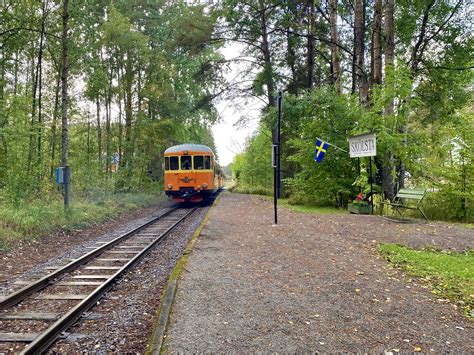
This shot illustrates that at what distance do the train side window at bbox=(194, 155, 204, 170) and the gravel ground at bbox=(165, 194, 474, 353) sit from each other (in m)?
8.54

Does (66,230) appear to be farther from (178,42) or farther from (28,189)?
(178,42)

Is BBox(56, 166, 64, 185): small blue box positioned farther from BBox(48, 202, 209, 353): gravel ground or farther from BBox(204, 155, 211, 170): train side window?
BBox(204, 155, 211, 170): train side window

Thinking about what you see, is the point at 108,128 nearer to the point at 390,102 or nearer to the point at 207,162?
the point at 207,162

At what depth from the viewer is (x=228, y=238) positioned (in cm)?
764

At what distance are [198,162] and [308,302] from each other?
1211 centimetres

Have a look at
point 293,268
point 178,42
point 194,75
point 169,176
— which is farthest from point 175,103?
point 293,268

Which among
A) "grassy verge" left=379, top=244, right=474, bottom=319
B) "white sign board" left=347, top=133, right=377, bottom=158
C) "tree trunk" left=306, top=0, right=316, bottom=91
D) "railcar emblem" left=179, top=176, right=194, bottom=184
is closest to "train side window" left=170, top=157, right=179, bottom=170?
"railcar emblem" left=179, top=176, right=194, bottom=184

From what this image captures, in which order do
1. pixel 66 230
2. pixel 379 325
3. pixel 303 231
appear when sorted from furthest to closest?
pixel 66 230
pixel 303 231
pixel 379 325

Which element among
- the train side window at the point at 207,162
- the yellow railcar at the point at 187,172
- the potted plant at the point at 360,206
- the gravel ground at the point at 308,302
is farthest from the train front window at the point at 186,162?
the gravel ground at the point at 308,302

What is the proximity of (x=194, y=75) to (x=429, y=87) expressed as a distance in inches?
467

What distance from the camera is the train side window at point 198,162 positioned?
50.6 feet

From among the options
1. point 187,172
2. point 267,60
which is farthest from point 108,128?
point 267,60

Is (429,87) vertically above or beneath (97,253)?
above

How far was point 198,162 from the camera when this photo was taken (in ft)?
50.8
